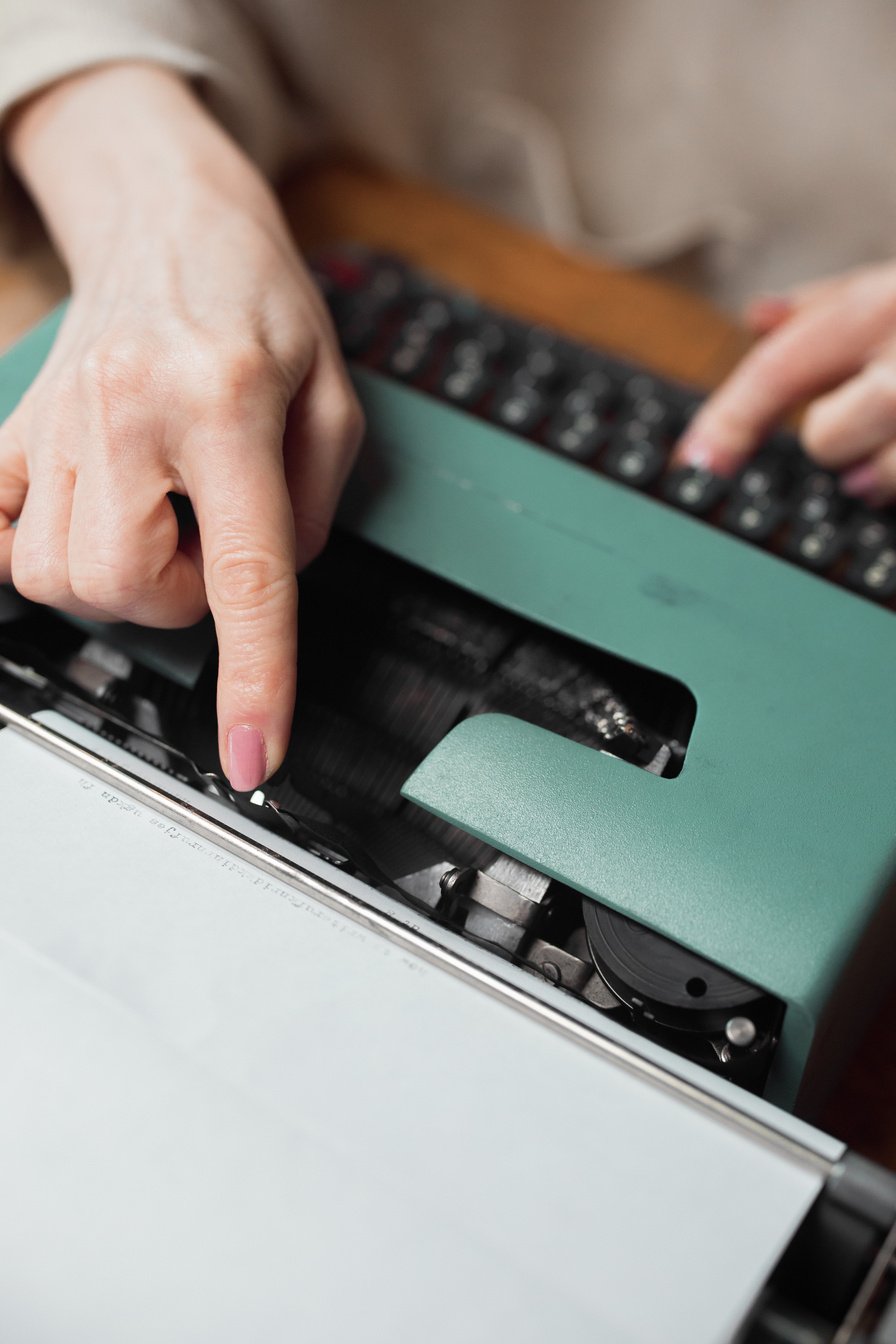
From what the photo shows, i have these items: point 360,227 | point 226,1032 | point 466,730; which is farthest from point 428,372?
point 226,1032

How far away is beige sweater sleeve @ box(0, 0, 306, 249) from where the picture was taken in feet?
2.74

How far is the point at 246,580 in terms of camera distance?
0.57 m

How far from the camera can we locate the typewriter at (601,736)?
49 centimetres

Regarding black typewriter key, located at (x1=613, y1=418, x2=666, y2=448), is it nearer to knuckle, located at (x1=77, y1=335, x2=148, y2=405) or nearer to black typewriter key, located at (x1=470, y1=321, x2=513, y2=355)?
black typewriter key, located at (x1=470, y1=321, x2=513, y2=355)

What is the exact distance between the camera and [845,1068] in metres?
0.68

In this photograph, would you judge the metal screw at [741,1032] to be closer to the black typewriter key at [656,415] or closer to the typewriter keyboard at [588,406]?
the typewriter keyboard at [588,406]

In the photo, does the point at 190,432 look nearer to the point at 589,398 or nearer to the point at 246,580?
the point at 246,580

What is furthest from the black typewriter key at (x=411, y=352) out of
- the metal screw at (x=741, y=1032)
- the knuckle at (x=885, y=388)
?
the metal screw at (x=741, y=1032)

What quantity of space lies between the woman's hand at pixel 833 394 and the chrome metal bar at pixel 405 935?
472 millimetres

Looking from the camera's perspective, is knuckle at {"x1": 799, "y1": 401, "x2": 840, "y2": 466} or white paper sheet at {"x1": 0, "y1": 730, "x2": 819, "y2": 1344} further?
knuckle at {"x1": 799, "y1": 401, "x2": 840, "y2": 466}

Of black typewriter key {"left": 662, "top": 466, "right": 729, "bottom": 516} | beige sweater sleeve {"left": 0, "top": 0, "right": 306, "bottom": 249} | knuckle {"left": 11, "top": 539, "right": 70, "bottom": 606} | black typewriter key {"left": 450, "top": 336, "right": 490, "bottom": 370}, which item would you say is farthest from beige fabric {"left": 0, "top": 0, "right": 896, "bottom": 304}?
knuckle {"left": 11, "top": 539, "right": 70, "bottom": 606}

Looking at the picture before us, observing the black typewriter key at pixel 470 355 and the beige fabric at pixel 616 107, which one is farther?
the beige fabric at pixel 616 107

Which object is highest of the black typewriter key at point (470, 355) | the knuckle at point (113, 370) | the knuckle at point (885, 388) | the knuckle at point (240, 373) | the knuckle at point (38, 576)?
the knuckle at point (885, 388)

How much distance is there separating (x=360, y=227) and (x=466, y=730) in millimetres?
694
